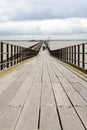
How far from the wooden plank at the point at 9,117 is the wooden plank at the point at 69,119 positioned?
2.55 feet

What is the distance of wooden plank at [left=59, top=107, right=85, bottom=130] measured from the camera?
15.4ft

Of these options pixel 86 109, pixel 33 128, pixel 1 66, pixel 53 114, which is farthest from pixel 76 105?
pixel 1 66

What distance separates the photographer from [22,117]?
526 centimetres

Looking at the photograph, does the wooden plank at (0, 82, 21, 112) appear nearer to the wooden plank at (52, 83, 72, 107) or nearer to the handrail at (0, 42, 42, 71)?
the wooden plank at (52, 83, 72, 107)

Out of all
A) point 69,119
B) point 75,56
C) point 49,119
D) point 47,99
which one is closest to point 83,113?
point 69,119

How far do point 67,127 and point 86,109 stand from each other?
1.32m

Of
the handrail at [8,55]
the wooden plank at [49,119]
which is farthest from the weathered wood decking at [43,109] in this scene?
the handrail at [8,55]

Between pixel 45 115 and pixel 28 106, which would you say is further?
pixel 28 106

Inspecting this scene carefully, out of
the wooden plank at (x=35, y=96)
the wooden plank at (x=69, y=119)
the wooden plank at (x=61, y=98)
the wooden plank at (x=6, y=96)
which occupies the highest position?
the wooden plank at (x=6, y=96)

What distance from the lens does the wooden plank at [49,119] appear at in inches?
185

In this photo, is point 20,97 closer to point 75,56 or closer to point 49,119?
point 49,119

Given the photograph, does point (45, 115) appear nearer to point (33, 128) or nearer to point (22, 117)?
point (22, 117)

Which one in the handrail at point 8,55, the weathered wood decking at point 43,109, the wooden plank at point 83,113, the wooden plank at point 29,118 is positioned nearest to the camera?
the wooden plank at point 29,118

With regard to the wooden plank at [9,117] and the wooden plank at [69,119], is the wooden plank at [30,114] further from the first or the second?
the wooden plank at [69,119]
